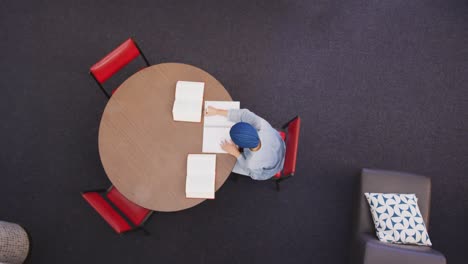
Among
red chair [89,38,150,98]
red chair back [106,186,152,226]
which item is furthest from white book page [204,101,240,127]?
red chair back [106,186,152,226]

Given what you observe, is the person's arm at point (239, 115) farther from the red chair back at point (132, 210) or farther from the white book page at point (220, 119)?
the red chair back at point (132, 210)

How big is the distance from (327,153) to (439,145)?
1.06 metres

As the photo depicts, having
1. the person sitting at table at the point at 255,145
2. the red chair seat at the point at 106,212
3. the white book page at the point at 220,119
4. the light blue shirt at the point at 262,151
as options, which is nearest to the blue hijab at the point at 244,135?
the person sitting at table at the point at 255,145

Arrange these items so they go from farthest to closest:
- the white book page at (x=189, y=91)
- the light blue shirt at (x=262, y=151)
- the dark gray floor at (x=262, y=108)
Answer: the dark gray floor at (x=262, y=108) < the white book page at (x=189, y=91) < the light blue shirt at (x=262, y=151)

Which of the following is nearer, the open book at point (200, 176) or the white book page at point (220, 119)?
the open book at point (200, 176)


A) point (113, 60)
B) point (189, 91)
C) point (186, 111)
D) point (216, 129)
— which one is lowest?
point (216, 129)

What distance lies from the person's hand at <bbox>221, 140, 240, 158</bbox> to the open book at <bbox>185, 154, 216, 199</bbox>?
0.31 feet

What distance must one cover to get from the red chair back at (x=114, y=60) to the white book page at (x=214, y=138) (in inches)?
31.8

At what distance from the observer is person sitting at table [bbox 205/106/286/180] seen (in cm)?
188

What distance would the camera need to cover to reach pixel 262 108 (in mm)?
3072

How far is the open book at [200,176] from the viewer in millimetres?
2119

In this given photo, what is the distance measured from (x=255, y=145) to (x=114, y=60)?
1.24 metres

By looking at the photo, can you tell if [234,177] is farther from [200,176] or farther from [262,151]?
[262,151]

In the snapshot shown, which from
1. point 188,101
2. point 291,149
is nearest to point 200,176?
point 188,101
